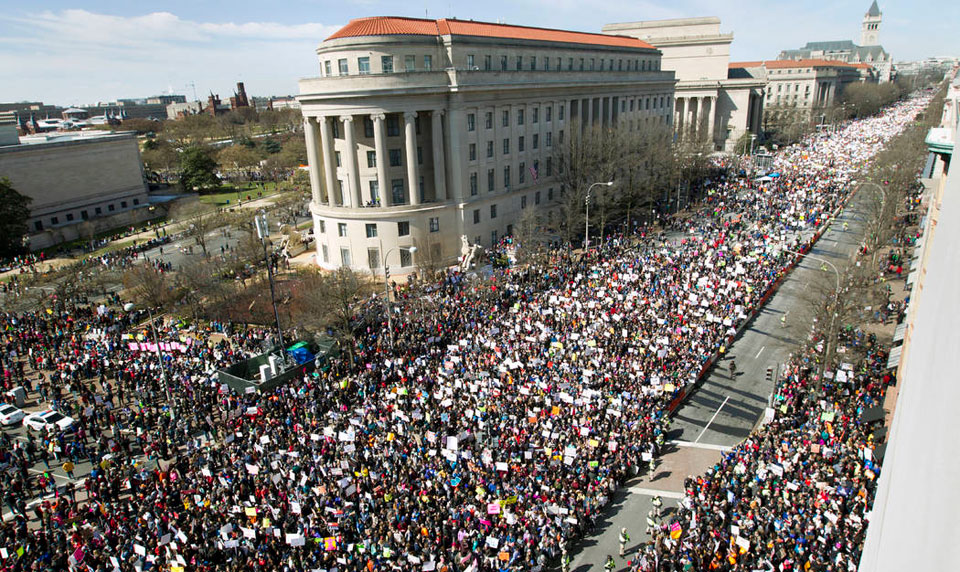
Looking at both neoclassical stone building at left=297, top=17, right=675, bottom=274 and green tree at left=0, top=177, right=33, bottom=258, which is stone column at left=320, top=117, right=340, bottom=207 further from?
green tree at left=0, top=177, right=33, bottom=258

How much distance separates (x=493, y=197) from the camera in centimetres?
5856

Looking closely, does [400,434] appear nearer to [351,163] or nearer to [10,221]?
[351,163]

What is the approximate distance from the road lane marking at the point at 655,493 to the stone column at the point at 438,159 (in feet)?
121

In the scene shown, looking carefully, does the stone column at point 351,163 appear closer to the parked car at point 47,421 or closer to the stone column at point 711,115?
the parked car at point 47,421

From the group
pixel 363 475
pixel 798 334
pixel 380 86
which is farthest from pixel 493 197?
pixel 363 475

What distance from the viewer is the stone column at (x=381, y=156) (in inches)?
1961

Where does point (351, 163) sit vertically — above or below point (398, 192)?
above

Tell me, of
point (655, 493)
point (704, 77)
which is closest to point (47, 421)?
point (655, 493)

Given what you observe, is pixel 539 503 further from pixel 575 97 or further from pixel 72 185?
pixel 72 185

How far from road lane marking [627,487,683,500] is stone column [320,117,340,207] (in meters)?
39.7

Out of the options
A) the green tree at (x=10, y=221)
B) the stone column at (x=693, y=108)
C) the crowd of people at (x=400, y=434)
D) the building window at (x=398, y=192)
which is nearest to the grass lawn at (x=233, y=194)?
the green tree at (x=10, y=221)

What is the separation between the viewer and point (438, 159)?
53969mm

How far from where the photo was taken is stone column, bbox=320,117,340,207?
51.5 meters

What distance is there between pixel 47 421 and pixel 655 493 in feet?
96.7
